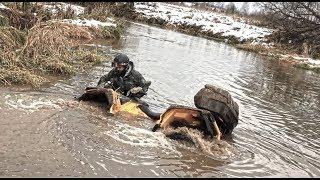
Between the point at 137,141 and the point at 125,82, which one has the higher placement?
the point at 125,82

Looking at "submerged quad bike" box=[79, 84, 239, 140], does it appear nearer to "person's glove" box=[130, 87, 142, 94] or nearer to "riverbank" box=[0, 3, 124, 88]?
"person's glove" box=[130, 87, 142, 94]

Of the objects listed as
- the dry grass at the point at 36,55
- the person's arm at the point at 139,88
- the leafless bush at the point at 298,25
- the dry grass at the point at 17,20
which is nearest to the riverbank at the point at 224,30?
the leafless bush at the point at 298,25

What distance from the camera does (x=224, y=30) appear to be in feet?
109

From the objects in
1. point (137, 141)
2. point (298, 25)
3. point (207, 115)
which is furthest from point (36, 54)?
point (298, 25)

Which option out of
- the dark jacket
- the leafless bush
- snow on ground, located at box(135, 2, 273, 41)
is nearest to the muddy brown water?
the dark jacket

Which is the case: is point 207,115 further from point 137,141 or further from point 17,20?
point 17,20

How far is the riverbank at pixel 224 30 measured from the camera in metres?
24.5

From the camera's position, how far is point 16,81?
8922mm

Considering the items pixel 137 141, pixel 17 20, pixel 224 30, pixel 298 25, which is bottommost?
pixel 224 30

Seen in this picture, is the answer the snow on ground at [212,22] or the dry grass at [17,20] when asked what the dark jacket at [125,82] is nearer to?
the dry grass at [17,20]

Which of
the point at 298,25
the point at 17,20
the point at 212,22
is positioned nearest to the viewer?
the point at 17,20

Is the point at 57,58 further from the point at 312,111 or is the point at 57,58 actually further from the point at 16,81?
the point at 312,111

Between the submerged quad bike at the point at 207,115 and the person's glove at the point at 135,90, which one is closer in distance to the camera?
the submerged quad bike at the point at 207,115

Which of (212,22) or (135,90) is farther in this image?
(212,22)
